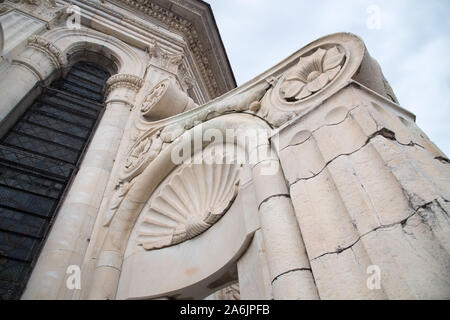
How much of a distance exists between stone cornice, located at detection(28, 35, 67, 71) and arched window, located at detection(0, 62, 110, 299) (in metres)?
0.36

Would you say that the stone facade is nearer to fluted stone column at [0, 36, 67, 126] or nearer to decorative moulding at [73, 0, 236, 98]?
fluted stone column at [0, 36, 67, 126]

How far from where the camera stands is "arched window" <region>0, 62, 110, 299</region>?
3.07m

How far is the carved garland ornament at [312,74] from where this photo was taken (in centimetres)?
235

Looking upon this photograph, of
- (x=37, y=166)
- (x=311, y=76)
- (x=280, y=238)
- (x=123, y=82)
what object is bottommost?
(x=280, y=238)

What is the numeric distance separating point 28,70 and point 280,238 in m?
5.44

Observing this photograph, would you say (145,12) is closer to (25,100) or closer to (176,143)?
(25,100)

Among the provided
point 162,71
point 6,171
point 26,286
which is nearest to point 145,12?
point 162,71

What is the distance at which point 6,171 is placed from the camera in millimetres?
3732

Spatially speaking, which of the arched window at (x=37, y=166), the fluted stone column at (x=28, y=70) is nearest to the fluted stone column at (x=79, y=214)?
the arched window at (x=37, y=166)

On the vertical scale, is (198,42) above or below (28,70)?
above

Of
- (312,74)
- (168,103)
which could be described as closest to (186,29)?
(168,103)

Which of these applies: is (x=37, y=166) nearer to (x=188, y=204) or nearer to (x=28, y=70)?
(x=28, y=70)

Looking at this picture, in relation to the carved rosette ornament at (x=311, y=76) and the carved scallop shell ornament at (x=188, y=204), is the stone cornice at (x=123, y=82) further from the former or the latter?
the carved rosette ornament at (x=311, y=76)

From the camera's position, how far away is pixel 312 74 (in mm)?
2531
